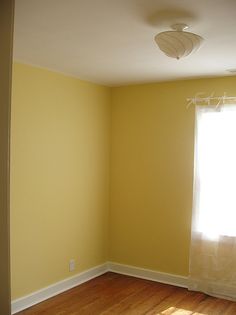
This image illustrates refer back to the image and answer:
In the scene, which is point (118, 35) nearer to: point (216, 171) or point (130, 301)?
point (216, 171)

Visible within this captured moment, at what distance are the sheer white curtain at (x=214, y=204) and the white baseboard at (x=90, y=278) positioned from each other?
13.1 inches

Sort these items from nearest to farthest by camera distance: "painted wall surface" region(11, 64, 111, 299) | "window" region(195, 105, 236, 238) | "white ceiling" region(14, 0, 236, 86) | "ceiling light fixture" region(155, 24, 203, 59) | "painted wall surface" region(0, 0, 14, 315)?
"painted wall surface" region(0, 0, 14, 315)
"white ceiling" region(14, 0, 236, 86)
"ceiling light fixture" region(155, 24, 203, 59)
"painted wall surface" region(11, 64, 111, 299)
"window" region(195, 105, 236, 238)

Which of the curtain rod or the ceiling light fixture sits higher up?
the ceiling light fixture

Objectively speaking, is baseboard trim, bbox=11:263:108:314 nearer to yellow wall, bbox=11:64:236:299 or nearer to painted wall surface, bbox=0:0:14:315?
yellow wall, bbox=11:64:236:299

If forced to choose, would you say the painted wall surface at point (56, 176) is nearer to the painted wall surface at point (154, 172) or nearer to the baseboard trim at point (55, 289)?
the baseboard trim at point (55, 289)

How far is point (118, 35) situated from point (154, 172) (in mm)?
2289

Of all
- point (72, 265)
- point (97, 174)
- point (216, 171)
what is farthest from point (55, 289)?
point (216, 171)

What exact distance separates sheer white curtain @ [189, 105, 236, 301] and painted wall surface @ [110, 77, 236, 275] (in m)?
0.18

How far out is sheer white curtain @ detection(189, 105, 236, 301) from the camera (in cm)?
A: 417

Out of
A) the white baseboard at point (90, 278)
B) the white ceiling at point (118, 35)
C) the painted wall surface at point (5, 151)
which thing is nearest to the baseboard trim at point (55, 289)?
the white baseboard at point (90, 278)

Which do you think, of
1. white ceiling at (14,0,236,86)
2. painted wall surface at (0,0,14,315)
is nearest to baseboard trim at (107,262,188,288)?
white ceiling at (14,0,236,86)

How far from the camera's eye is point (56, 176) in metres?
4.24

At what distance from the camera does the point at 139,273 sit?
16.0 ft

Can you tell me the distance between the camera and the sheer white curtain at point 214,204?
4172 millimetres
